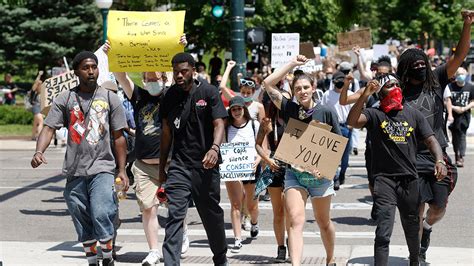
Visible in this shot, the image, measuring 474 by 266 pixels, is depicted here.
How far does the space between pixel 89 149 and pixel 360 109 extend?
2.18 m

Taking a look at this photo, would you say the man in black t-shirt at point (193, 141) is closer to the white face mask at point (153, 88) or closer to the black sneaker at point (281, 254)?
the white face mask at point (153, 88)

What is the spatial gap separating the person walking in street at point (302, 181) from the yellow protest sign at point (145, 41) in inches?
37.9

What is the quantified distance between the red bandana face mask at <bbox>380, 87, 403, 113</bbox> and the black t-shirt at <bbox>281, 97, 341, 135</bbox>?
1.92ft

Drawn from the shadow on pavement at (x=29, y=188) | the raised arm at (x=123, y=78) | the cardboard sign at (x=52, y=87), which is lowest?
the shadow on pavement at (x=29, y=188)

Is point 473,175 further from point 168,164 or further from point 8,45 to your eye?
point 8,45

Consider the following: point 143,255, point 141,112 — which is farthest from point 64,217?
point 141,112

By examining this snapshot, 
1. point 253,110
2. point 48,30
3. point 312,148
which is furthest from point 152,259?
point 48,30

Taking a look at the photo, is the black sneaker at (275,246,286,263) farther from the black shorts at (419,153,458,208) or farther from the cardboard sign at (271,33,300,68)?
the cardboard sign at (271,33,300,68)

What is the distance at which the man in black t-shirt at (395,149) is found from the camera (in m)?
7.25

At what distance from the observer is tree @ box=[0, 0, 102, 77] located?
33906 mm

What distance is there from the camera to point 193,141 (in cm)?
747

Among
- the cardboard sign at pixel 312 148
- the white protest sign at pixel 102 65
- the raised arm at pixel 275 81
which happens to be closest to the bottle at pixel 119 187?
the cardboard sign at pixel 312 148

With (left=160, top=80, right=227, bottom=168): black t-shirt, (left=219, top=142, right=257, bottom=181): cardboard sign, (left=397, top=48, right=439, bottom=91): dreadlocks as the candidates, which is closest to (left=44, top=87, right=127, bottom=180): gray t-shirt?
(left=160, top=80, right=227, bottom=168): black t-shirt

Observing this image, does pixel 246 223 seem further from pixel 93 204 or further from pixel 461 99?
pixel 461 99
